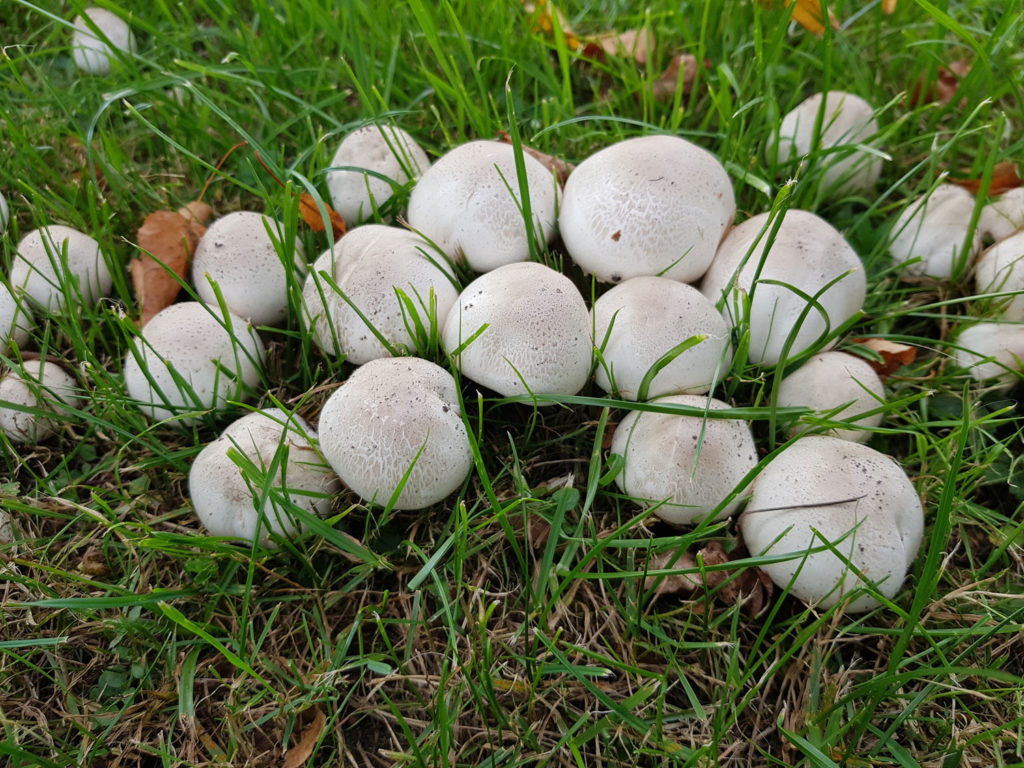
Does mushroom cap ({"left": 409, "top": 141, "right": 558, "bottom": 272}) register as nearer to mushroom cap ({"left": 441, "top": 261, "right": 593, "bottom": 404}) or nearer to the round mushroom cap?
mushroom cap ({"left": 441, "top": 261, "right": 593, "bottom": 404})

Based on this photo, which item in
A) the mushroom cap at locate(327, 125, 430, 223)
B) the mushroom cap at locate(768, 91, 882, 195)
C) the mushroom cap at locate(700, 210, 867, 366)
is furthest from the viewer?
the mushroom cap at locate(768, 91, 882, 195)

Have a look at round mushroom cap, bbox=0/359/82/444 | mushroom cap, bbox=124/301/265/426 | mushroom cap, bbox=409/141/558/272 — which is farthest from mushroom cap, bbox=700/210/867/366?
round mushroom cap, bbox=0/359/82/444

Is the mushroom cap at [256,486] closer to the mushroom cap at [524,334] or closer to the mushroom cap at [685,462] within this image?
the mushroom cap at [524,334]

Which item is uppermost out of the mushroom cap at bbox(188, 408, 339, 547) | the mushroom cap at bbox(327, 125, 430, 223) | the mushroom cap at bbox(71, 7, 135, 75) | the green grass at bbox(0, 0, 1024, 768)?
the mushroom cap at bbox(71, 7, 135, 75)

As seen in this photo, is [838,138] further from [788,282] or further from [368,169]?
[368,169]

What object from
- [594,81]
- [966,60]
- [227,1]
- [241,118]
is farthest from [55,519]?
[966,60]

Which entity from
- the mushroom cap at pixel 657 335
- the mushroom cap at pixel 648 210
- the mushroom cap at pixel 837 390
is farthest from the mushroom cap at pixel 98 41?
the mushroom cap at pixel 837 390

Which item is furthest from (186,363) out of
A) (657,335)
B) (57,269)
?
(657,335)
